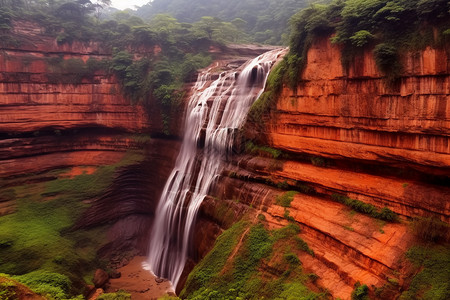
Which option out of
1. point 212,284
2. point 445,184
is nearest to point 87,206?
point 212,284

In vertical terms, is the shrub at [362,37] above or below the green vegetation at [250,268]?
above

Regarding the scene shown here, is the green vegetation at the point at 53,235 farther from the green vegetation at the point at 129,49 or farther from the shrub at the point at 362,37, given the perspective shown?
the shrub at the point at 362,37

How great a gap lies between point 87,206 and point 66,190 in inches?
72.8

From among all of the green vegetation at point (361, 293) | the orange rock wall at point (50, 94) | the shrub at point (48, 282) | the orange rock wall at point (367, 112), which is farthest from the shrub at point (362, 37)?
the orange rock wall at point (50, 94)

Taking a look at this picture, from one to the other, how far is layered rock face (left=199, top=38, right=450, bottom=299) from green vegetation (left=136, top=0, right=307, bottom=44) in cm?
1678

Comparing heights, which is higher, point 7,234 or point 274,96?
point 274,96

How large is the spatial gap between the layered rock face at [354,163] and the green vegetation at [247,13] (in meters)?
16.8

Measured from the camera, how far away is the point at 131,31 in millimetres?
24734

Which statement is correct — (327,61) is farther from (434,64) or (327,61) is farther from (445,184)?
(445,184)

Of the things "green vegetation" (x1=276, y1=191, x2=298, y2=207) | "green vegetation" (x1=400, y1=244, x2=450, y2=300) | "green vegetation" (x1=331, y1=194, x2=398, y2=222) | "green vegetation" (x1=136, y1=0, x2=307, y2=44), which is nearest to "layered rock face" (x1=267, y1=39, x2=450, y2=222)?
"green vegetation" (x1=331, y1=194, x2=398, y2=222)

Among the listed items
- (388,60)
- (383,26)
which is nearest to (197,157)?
(388,60)

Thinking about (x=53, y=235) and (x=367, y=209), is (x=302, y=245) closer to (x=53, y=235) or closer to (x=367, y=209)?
(x=367, y=209)

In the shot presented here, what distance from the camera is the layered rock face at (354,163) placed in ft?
27.2

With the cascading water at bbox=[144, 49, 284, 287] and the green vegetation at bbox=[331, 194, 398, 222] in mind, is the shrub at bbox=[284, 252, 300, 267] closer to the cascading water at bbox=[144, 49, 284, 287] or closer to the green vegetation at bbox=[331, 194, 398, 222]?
the green vegetation at bbox=[331, 194, 398, 222]
